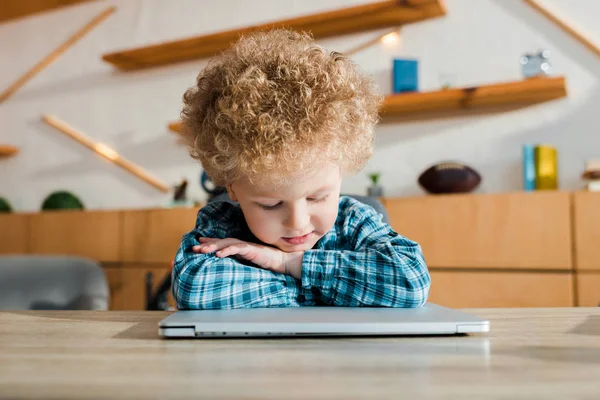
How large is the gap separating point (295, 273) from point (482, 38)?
2249 millimetres

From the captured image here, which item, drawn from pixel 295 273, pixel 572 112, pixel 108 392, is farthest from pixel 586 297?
pixel 108 392

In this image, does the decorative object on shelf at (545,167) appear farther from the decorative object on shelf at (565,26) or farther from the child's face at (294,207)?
the child's face at (294,207)

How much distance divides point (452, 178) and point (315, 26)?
3.54ft

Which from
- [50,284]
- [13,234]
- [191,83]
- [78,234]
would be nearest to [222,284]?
[50,284]

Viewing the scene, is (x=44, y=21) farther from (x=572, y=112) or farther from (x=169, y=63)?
(x=572, y=112)

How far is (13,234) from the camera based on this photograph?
3.35m

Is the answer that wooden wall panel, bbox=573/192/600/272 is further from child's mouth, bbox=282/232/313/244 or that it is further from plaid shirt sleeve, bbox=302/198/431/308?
child's mouth, bbox=282/232/313/244

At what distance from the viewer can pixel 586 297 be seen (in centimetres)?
221

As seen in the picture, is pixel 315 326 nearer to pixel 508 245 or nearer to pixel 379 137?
pixel 508 245

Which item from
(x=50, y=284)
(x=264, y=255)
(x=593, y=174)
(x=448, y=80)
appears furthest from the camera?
(x=448, y=80)

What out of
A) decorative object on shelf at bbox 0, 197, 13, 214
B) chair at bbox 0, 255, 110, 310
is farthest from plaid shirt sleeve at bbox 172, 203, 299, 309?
decorative object on shelf at bbox 0, 197, 13, 214

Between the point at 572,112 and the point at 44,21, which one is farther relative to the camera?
the point at 44,21

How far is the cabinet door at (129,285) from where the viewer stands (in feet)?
9.91

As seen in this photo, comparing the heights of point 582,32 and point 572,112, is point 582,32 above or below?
above
